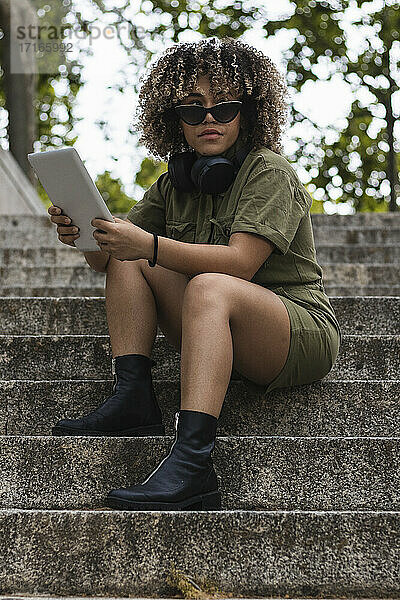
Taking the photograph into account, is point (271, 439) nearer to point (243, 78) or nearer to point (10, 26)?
point (243, 78)

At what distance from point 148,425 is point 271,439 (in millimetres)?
420

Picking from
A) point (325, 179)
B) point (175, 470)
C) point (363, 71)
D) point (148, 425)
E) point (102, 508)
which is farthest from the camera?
point (325, 179)

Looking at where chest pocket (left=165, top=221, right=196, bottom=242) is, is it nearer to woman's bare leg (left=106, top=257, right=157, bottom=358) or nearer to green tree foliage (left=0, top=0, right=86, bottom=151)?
woman's bare leg (left=106, top=257, right=157, bottom=358)

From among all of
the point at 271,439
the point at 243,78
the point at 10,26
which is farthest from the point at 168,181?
the point at 10,26

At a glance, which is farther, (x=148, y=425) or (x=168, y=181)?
(x=168, y=181)

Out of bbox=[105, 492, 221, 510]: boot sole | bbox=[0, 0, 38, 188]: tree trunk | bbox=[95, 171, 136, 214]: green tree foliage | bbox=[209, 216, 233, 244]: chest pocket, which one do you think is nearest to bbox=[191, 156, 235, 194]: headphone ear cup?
bbox=[209, 216, 233, 244]: chest pocket

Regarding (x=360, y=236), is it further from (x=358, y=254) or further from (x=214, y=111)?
(x=214, y=111)

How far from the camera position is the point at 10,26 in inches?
420

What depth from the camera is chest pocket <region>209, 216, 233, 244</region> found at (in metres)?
2.68

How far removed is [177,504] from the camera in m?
2.14

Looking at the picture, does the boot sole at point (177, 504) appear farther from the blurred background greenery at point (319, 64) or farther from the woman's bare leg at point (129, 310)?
the blurred background greenery at point (319, 64)

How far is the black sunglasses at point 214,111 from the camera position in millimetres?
2719

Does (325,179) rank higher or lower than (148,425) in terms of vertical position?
lower

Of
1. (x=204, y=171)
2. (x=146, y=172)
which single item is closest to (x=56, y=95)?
(x=146, y=172)
